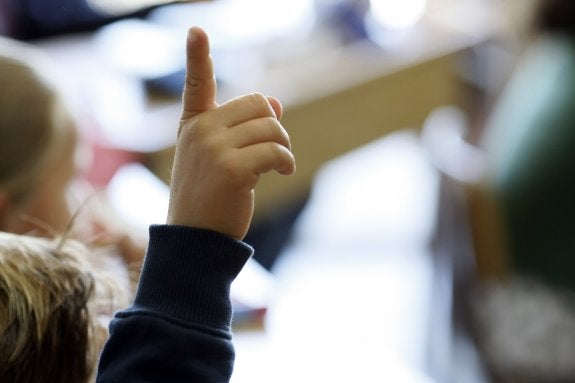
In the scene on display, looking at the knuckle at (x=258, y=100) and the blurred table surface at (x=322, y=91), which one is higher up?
the knuckle at (x=258, y=100)

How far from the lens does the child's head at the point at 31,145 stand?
3.47ft

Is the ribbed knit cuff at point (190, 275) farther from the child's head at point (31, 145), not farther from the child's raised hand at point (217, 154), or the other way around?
the child's head at point (31, 145)

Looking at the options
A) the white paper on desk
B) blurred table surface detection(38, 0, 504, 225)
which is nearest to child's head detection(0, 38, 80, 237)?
the white paper on desk

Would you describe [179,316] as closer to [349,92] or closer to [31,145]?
[31,145]

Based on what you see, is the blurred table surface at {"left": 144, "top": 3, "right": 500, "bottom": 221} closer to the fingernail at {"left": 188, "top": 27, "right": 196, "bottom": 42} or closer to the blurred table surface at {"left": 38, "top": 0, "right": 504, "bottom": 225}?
the blurred table surface at {"left": 38, "top": 0, "right": 504, "bottom": 225}

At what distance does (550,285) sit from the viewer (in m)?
1.58

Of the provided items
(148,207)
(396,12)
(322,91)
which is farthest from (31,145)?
(396,12)

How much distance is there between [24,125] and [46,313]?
488 mm

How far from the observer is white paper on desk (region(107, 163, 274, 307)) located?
3.41 ft

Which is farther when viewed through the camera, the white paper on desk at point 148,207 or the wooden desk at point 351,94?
the wooden desk at point 351,94

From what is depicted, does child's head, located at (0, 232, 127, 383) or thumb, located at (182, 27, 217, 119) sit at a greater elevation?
thumb, located at (182, 27, 217, 119)

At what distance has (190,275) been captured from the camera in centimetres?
57

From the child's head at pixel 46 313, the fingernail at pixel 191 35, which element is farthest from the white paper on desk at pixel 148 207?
the fingernail at pixel 191 35

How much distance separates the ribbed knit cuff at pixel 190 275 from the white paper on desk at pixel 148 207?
441 mm
